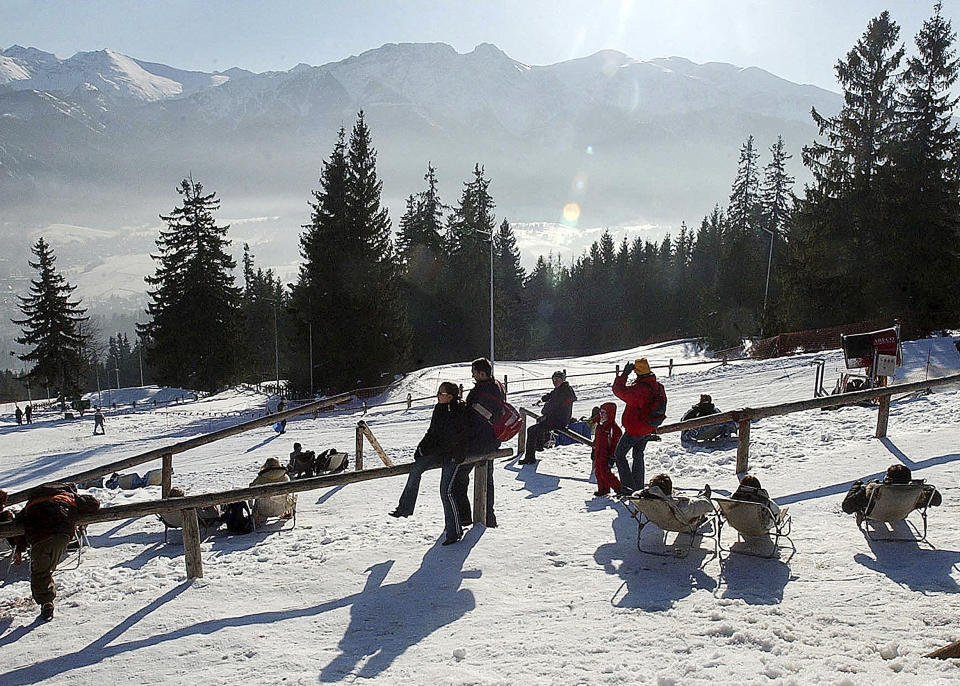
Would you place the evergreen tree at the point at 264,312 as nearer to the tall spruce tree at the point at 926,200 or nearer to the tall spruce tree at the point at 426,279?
the tall spruce tree at the point at 426,279

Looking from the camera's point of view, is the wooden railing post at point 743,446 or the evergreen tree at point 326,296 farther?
the evergreen tree at point 326,296

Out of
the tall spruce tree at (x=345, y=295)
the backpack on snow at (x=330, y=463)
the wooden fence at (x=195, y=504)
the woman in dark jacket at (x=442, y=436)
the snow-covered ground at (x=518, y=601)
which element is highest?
the tall spruce tree at (x=345, y=295)

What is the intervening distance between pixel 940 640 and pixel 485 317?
51.5 meters

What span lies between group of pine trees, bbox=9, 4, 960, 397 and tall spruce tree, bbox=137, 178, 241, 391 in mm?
108

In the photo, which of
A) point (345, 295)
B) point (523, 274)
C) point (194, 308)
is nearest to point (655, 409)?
point (345, 295)

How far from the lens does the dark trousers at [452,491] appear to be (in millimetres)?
6730

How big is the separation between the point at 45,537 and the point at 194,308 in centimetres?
4419

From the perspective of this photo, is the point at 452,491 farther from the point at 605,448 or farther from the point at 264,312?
the point at 264,312

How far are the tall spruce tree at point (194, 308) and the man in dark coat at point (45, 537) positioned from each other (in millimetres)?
43670

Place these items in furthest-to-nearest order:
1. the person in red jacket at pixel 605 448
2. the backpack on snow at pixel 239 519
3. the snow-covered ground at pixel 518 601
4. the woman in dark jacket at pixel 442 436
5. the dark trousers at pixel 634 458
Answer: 1. the person in red jacket at pixel 605 448
2. the backpack on snow at pixel 239 519
3. the dark trousers at pixel 634 458
4. the woman in dark jacket at pixel 442 436
5. the snow-covered ground at pixel 518 601

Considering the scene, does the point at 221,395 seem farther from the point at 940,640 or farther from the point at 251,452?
the point at 940,640

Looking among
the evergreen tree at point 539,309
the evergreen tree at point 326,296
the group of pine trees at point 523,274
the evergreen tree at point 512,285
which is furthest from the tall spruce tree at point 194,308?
the evergreen tree at point 539,309

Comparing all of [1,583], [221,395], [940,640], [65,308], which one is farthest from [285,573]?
[65,308]

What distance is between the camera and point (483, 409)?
6.88 meters
